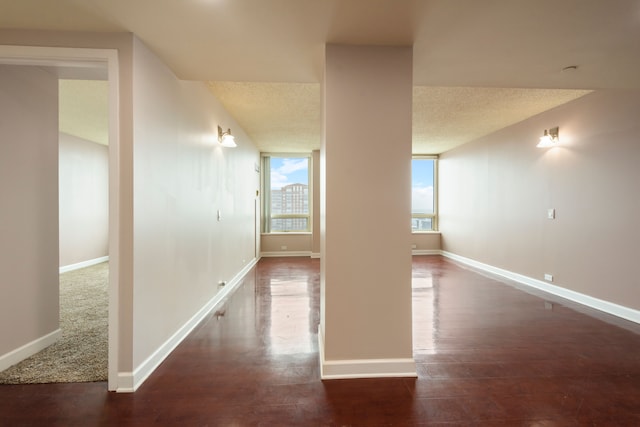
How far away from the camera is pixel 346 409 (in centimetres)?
171

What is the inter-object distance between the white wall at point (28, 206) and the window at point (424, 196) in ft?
23.7

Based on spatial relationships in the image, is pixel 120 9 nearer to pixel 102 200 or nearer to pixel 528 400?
pixel 528 400

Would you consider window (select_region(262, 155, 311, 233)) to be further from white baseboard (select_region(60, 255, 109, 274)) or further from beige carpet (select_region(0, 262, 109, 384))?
beige carpet (select_region(0, 262, 109, 384))

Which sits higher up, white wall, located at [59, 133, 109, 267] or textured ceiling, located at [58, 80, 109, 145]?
textured ceiling, located at [58, 80, 109, 145]

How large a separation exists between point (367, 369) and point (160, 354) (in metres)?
1.61

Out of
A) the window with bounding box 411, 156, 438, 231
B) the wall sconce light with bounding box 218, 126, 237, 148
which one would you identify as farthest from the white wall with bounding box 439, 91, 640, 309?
the wall sconce light with bounding box 218, 126, 237, 148

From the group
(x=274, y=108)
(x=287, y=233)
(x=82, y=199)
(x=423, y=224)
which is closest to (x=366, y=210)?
(x=274, y=108)

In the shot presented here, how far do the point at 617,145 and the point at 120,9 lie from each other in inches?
192

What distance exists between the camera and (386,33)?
189 cm

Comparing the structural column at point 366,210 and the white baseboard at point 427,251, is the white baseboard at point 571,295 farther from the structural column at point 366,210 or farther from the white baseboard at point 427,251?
the structural column at point 366,210

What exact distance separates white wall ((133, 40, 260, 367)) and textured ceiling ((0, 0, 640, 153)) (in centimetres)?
33

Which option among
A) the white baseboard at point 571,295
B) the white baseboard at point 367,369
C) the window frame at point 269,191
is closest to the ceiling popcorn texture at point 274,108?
the window frame at point 269,191

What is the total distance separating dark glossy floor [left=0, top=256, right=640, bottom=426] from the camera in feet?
5.43

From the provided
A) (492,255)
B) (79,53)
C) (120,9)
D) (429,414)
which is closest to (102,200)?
(79,53)
